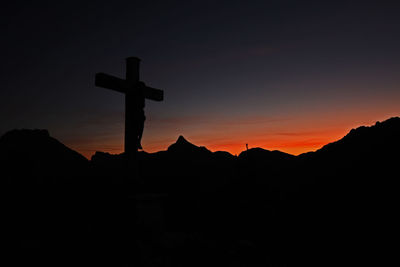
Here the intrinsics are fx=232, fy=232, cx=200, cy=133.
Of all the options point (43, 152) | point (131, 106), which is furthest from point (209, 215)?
point (43, 152)

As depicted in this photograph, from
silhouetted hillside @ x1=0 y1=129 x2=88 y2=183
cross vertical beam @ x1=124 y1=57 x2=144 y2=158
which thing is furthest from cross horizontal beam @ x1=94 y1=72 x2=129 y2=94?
silhouetted hillside @ x1=0 y1=129 x2=88 y2=183

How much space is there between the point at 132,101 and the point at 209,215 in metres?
4.99

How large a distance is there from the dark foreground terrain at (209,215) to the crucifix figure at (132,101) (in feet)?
1.53

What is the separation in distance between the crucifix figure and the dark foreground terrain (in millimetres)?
465

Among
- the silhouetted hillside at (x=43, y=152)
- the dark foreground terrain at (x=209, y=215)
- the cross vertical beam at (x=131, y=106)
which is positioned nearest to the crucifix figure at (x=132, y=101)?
the cross vertical beam at (x=131, y=106)

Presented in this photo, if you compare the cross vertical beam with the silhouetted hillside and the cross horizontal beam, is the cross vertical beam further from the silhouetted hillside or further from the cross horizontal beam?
the silhouetted hillside

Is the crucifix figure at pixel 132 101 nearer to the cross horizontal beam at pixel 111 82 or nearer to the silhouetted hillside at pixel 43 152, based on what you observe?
the cross horizontal beam at pixel 111 82

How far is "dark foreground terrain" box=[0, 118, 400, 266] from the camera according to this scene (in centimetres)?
378

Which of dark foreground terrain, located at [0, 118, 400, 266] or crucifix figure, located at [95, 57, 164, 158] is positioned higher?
crucifix figure, located at [95, 57, 164, 158]

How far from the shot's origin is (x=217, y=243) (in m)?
4.23

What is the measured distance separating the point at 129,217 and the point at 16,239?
1921 mm

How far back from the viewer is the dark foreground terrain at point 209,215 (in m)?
3.78

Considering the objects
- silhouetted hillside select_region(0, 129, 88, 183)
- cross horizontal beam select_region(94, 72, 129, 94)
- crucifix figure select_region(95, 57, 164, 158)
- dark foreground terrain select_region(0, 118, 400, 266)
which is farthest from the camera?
silhouetted hillside select_region(0, 129, 88, 183)

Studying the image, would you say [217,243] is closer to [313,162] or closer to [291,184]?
[291,184]
